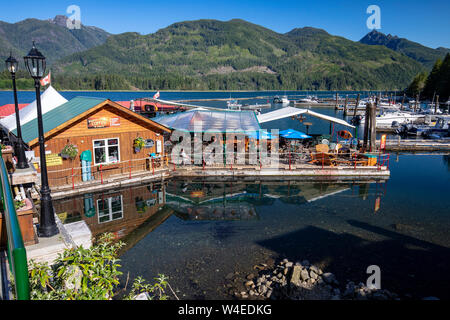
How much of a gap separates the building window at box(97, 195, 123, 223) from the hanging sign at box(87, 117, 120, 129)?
4.99m

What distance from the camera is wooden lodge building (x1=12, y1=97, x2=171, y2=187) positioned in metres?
19.1

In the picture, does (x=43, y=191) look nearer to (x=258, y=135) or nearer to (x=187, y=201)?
(x=187, y=201)

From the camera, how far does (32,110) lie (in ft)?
76.6

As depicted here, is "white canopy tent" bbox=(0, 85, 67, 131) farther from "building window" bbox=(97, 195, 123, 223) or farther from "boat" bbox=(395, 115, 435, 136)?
"boat" bbox=(395, 115, 435, 136)

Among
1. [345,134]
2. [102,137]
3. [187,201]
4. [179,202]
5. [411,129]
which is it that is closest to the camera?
[179,202]

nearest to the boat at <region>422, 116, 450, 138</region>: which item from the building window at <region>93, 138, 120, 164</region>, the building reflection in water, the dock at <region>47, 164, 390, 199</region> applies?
the dock at <region>47, 164, 390, 199</region>

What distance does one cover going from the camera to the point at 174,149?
84.4ft

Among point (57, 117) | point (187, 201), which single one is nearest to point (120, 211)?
point (187, 201)

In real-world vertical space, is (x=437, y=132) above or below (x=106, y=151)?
above

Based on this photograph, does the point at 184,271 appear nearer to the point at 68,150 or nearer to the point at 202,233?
the point at 202,233

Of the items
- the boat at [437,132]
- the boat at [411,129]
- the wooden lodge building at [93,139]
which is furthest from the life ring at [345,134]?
the boat at [411,129]

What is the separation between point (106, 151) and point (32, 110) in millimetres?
7478

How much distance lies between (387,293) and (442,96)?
120254 mm
